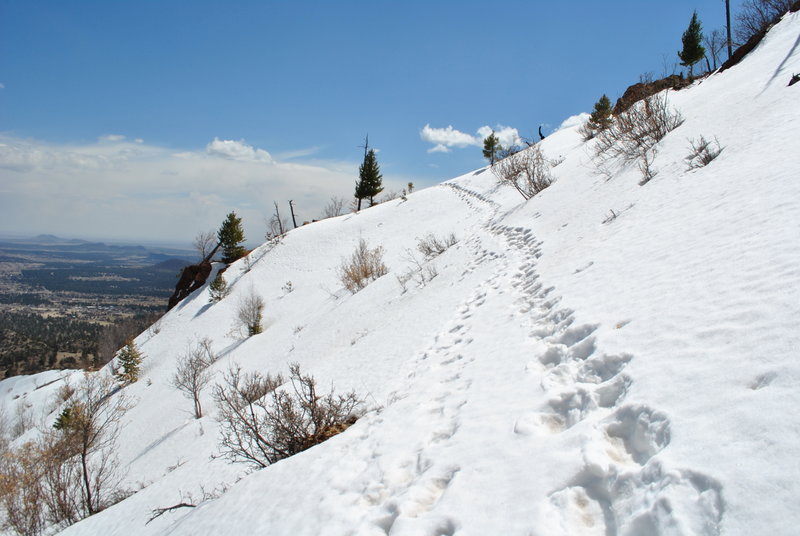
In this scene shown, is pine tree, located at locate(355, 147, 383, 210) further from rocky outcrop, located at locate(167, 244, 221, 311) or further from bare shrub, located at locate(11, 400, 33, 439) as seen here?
bare shrub, located at locate(11, 400, 33, 439)

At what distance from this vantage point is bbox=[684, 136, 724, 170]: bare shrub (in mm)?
7176

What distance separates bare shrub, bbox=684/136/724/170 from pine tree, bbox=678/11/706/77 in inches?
1451

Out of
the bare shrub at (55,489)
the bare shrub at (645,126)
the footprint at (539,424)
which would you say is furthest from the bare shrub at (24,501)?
the bare shrub at (645,126)

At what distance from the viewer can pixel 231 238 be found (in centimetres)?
3538

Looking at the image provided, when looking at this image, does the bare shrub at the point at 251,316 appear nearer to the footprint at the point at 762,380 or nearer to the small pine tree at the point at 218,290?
the small pine tree at the point at 218,290

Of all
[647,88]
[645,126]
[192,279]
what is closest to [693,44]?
[647,88]

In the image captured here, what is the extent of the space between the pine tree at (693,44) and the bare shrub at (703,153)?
3684cm

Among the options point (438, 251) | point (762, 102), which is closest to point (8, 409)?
point (438, 251)

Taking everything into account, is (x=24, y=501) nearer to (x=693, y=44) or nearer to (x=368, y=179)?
(x=368, y=179)

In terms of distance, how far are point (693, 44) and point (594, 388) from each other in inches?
1846

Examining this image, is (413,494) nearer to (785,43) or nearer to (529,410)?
(529,410)

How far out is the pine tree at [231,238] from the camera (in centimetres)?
3522

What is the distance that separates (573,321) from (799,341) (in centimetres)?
221

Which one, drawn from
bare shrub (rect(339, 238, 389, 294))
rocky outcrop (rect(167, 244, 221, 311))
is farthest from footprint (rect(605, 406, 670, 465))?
rocky outcrop (rect(167, 244, 221, 311))
